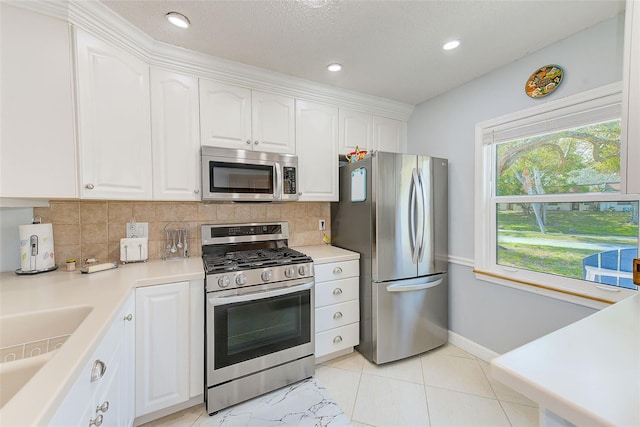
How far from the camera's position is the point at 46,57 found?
51.6 inches

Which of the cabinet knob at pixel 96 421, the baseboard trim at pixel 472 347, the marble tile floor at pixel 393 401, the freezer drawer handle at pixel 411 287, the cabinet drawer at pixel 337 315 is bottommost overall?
the marble tile floor at pixel 393 401

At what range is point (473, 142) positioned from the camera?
2262 millimetres

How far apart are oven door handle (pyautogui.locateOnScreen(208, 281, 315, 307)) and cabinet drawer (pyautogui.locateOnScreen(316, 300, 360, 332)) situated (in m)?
0.30

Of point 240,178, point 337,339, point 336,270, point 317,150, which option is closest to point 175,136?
point 240,178

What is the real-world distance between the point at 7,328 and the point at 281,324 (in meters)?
1.32

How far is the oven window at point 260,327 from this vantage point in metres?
1.63

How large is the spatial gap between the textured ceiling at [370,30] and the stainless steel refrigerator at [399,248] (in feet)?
2.45

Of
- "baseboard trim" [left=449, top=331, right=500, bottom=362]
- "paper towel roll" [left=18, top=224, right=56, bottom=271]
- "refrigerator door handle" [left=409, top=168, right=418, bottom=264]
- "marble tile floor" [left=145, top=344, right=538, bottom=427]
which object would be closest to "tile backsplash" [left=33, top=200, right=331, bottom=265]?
"paper towel roll" [left=18, top=224, right=56, bottom=271]

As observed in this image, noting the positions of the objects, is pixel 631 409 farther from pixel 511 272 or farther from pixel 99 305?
pixel 511 272

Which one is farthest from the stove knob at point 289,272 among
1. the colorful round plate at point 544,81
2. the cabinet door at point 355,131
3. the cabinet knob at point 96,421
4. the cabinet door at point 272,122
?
the colorful round plate at point 544,81

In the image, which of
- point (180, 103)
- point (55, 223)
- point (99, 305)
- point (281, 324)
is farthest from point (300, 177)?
point (55, 223)

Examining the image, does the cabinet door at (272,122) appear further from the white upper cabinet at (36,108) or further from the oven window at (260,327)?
the oven window at (260,327)

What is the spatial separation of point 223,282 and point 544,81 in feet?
8.50

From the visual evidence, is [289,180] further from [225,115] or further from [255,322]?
[255,322]
